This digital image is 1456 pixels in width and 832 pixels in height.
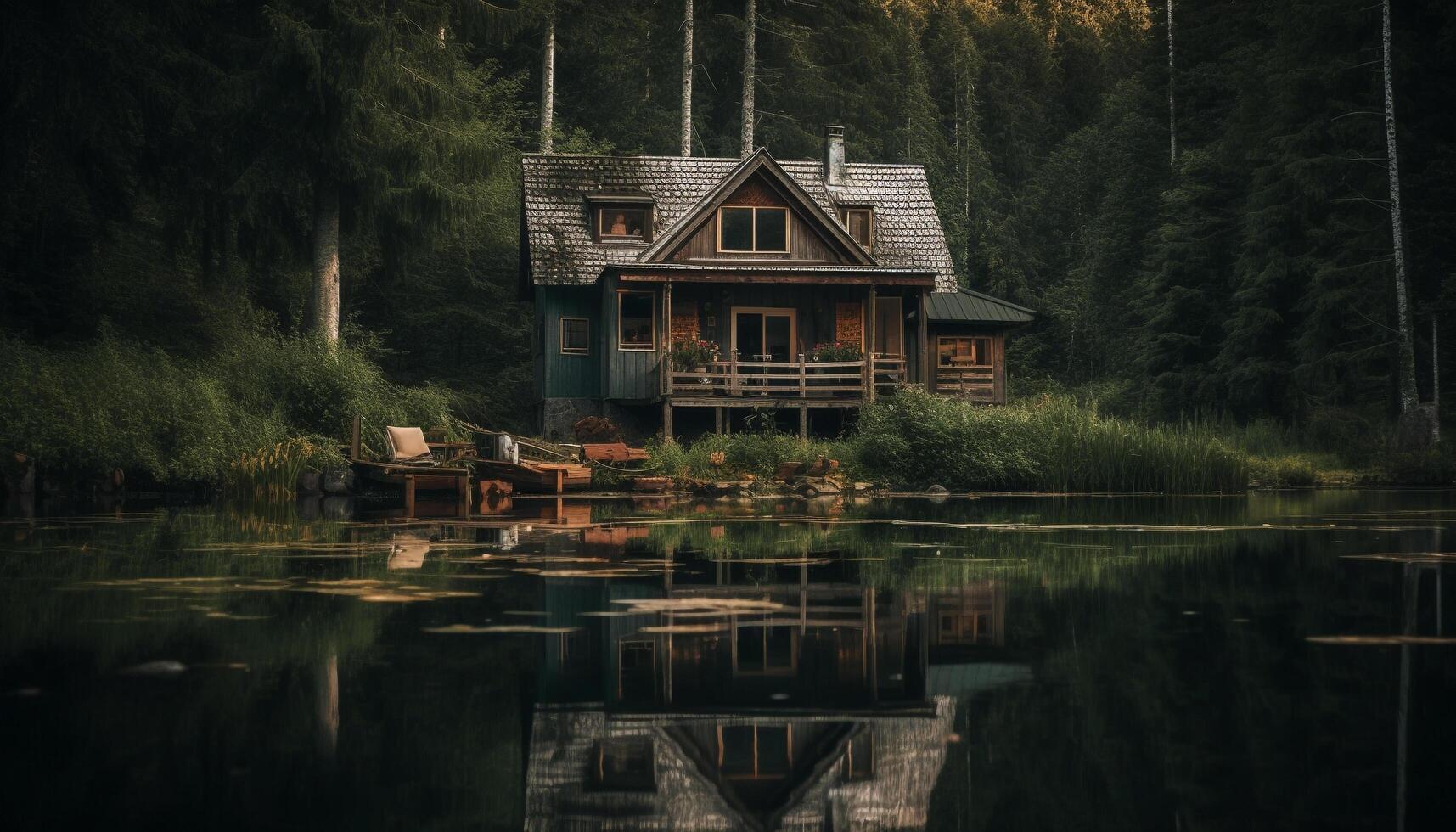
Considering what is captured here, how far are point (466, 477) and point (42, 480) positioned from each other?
7.29 m

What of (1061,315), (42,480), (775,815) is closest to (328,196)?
(42,480)

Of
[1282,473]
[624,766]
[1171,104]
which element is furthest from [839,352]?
[624,766]

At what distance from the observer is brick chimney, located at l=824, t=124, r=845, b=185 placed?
41.2 metres

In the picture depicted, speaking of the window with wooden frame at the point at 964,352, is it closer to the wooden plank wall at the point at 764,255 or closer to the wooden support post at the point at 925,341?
the wooden support post at the point at 925,341

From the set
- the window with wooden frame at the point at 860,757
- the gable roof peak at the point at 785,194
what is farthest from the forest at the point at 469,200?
the window with wooden frame at the point at 860,757

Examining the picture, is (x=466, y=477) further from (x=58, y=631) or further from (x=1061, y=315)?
(x=1061, y=315)

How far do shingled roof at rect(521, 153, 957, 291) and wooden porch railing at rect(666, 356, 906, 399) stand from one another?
377cm

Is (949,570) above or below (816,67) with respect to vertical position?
below

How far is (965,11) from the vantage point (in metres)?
90.1

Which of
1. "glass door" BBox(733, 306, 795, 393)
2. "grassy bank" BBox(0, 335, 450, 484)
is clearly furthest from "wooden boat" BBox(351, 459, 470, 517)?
"glass door" BBox(733, 306, 795, 393)

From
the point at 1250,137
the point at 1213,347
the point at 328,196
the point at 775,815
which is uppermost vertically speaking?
the point at 1250,137

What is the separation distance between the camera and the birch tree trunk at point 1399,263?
35.9 metres

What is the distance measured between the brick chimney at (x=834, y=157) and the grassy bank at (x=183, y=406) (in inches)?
560

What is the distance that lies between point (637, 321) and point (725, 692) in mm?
31726
